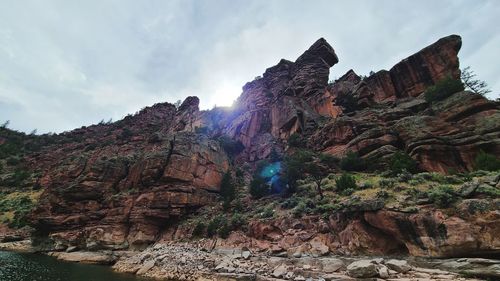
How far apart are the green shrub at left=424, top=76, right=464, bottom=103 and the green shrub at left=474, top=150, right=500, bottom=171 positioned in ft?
55.4

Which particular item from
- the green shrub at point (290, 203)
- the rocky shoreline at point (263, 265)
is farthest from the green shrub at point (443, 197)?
the green shrub at point (290, 203)

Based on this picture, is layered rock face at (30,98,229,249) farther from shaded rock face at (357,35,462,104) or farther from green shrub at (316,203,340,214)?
shaded rock face at (357,35,462,104)

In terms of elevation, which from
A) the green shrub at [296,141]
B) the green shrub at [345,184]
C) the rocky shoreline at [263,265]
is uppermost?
the green shrub at [296,141]

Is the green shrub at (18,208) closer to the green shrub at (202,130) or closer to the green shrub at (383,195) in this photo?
the green shrub at (202,130)

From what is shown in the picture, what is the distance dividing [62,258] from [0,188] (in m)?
59.7

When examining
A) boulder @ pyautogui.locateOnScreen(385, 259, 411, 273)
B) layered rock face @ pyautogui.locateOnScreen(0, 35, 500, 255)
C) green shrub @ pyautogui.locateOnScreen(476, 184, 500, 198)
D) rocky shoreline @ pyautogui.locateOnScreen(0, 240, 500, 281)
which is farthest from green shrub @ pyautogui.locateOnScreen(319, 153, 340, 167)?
boulder @ pyautogui.locateOnScreen(385, 259, 411, 273)

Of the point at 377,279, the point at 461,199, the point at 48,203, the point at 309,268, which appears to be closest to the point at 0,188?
the point at 48,203

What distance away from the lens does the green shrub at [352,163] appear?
3950cm

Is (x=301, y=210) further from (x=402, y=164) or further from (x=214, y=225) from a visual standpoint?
(x=402, y=164)

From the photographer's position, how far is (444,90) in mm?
41938

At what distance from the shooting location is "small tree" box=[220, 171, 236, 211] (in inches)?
1614

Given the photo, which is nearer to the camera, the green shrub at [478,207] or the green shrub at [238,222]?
the green shrub at [478,207]

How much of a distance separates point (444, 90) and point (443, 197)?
30.1m

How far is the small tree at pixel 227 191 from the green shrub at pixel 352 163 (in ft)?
60.3
